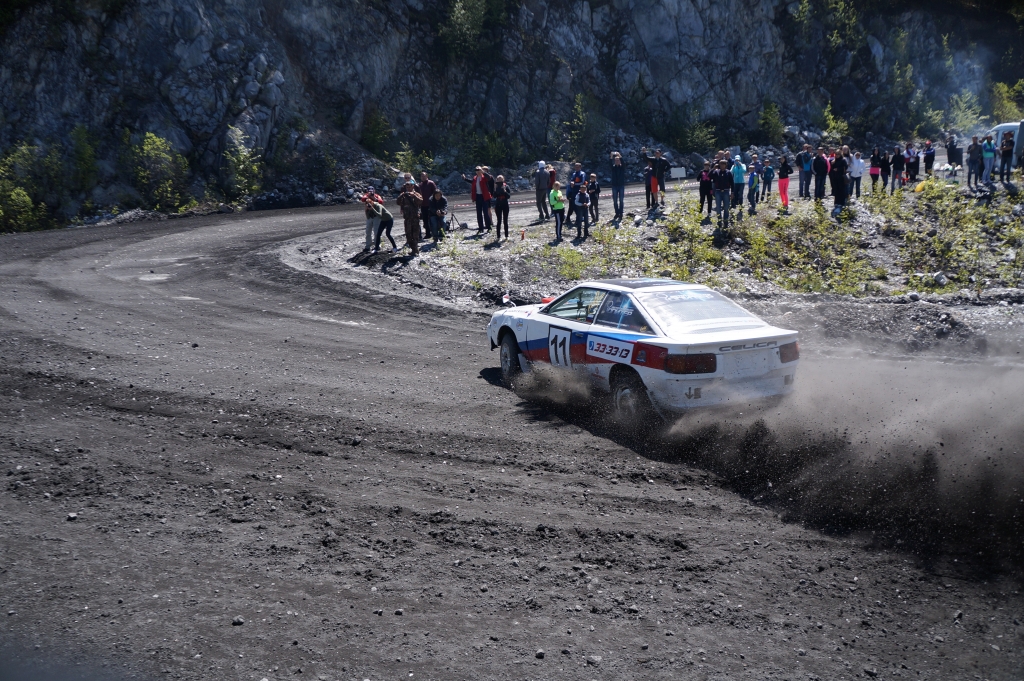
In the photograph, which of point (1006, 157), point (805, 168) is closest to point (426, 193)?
point (805, 168)

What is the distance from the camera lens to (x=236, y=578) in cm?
588

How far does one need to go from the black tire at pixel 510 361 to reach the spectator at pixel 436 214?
11165 millimetres

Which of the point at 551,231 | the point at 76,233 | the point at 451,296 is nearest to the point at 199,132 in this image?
the point at 76,233

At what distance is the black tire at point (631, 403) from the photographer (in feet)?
28.3

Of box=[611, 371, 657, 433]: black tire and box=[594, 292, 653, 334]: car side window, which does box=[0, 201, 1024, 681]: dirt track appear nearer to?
box=[611, 371, 657, 433]: black tire

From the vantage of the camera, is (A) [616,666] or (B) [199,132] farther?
(B) [199,132]

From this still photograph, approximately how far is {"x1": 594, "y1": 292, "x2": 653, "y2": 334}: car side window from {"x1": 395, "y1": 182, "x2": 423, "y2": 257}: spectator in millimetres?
11810

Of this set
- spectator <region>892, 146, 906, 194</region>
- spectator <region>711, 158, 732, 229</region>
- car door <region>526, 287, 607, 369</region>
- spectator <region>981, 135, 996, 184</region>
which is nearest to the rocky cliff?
spectator <region>892, 146, 906, 194</region>

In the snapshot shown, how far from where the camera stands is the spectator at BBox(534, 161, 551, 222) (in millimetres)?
24125

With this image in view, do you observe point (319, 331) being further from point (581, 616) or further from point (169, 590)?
point (581, 616)

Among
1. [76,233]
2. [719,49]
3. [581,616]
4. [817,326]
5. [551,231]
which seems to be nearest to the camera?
[581,616]

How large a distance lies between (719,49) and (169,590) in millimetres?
51461

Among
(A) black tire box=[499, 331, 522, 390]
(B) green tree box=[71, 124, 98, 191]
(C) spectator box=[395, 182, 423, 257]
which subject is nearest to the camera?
(A) black tire box=[499, 331, 522, 390]

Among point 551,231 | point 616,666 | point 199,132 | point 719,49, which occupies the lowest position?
point 616,666
